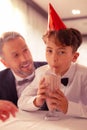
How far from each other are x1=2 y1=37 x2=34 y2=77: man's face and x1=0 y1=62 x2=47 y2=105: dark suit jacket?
0.04m

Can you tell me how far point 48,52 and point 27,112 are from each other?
223mm

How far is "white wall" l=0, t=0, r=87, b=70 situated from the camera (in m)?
0.98

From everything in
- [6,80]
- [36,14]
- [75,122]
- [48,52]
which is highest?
[36,14]

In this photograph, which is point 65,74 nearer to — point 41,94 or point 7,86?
point 41,94

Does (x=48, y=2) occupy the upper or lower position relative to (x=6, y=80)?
upper

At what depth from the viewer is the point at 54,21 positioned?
3.13 feet

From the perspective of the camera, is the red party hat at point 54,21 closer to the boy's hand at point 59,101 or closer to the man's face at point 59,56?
the man's face at point 59,56

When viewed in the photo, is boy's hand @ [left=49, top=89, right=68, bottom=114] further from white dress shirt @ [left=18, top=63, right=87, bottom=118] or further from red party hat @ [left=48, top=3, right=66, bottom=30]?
red party hat @ [left=48, top=3, right=66, bottom=30]

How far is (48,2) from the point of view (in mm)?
970

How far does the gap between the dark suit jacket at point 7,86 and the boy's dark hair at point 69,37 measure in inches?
8.6

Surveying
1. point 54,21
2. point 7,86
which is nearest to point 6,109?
point 7,86

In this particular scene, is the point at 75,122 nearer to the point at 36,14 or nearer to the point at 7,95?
the point at 7,95

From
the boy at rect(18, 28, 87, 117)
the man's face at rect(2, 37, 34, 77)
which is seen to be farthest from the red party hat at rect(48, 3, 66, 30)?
the man's face at rect(2, 37, 34, 77)

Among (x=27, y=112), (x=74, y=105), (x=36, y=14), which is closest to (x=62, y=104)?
Result: (x=74, y=105)
